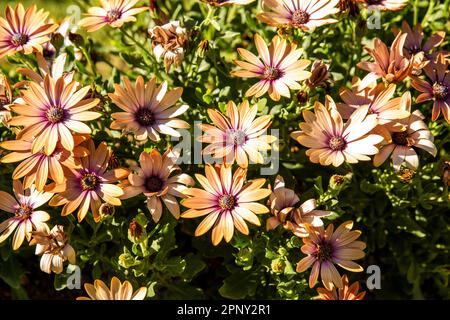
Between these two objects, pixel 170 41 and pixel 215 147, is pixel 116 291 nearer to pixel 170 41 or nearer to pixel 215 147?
pixel 215 147

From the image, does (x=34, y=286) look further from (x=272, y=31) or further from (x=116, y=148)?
(x=272, y=31)

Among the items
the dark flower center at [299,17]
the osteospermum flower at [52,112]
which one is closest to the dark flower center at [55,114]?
the osteospermum flower at [52,112]

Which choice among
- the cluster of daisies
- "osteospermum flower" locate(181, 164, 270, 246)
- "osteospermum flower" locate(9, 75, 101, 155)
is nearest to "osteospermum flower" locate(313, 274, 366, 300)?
the cluster of daisies

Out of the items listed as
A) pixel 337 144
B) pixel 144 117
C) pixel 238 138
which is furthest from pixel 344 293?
pixel 144 117

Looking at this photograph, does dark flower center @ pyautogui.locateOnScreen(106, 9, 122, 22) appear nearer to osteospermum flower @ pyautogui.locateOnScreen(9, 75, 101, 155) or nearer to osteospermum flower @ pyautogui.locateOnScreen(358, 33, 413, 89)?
osteospermum flower @ pyautogui.locateOnScreen(9, 75, 101, 155)

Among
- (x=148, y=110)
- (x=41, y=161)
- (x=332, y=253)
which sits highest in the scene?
(x=148, y=110)

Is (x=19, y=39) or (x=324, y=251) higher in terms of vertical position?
(x=19, y=39)

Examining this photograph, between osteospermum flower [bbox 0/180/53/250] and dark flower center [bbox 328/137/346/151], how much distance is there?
3.29 feet

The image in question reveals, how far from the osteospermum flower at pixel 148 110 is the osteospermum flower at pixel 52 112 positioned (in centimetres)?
12

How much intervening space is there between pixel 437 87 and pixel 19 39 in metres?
1.61

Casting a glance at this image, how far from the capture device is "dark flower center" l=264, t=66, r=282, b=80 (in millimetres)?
2123

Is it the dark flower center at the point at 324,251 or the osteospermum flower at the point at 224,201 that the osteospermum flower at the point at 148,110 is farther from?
the dark flower center at the point at 324,251

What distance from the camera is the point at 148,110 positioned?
2.10 metres

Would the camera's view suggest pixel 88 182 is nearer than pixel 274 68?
Yes
